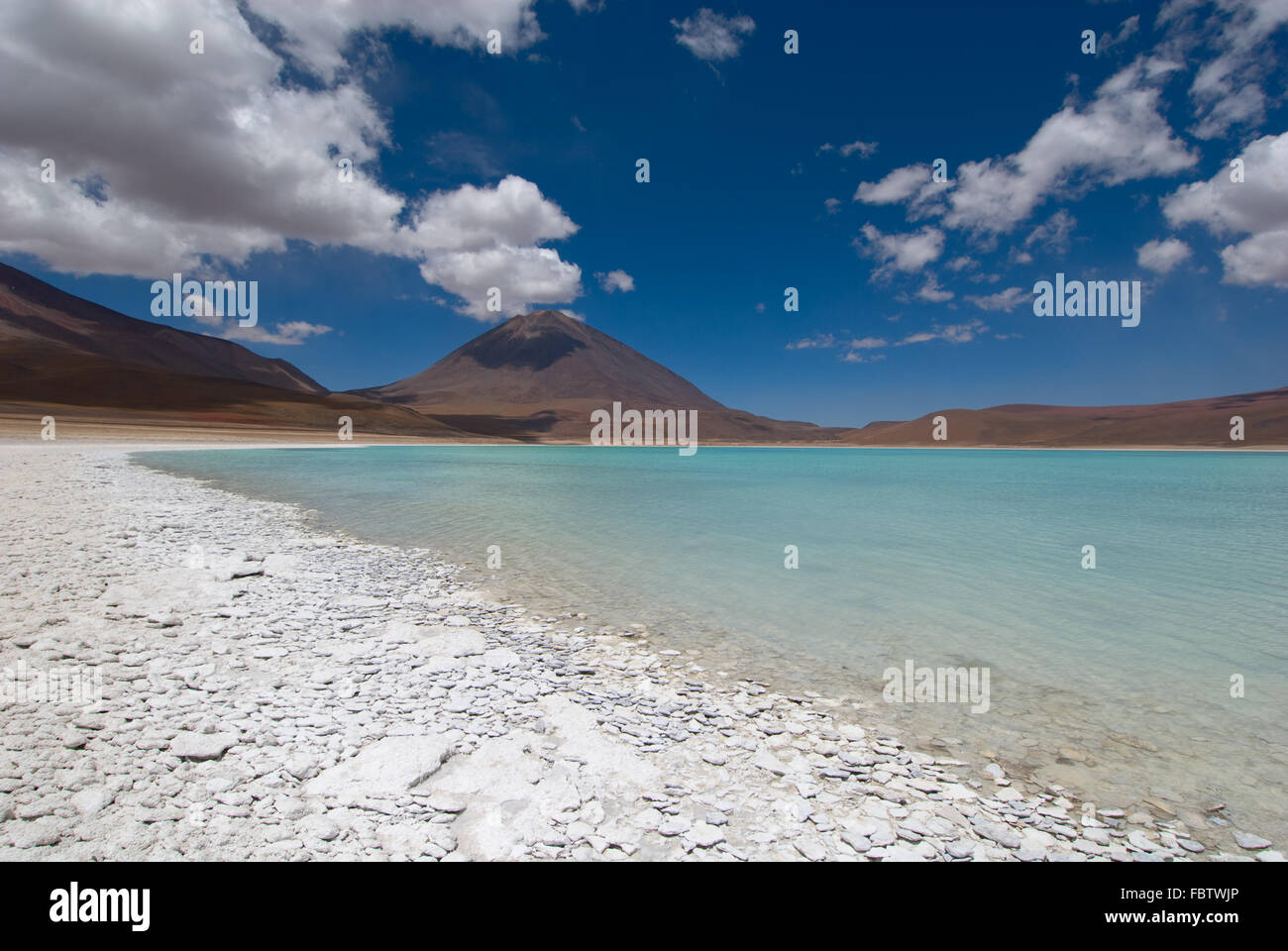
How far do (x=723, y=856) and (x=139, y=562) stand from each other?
10935 mm

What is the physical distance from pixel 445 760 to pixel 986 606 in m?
9.30

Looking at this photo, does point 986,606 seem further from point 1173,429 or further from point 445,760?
point 1173,429

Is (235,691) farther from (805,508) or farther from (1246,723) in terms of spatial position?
(805,508)

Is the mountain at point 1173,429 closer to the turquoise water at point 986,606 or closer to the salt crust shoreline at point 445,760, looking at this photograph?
the turquoise water at point 986,606

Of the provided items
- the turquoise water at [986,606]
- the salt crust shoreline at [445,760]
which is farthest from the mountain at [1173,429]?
the salt crust shoreline at [445,760]

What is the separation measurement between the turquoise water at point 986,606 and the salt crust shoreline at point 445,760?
2.62 feet

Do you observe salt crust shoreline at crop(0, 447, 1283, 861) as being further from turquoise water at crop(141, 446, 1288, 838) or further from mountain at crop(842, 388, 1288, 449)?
mountain at crop(842, 388, 1288, 449)

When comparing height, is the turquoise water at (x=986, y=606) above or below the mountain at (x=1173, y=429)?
below

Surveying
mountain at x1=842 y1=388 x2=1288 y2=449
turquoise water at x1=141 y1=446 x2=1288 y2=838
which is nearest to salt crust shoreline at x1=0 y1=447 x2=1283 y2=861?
turquoise water at x1=141 y1=446 x2=1288 y2=838

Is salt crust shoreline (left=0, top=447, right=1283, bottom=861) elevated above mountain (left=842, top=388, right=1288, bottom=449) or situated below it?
below

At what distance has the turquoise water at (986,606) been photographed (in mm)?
5047

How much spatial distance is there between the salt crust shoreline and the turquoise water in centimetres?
80

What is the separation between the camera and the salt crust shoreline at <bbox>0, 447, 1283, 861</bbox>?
323cm
